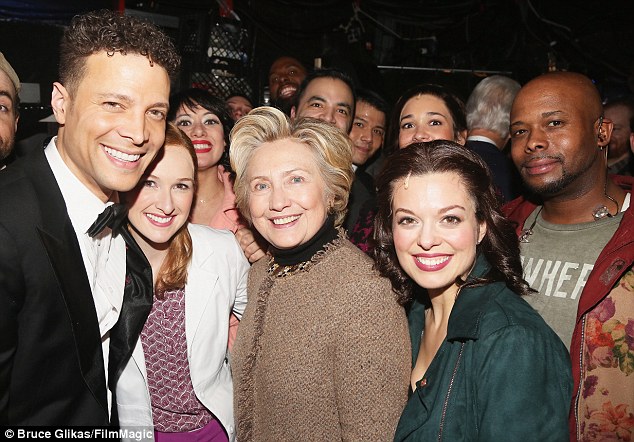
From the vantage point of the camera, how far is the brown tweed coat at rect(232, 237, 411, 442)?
1.82m

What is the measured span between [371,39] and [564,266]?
23.7ft

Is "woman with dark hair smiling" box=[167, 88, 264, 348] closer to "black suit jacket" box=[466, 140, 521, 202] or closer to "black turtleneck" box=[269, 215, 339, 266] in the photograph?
"black turtleneck" box=[269, 215, 339, 266]

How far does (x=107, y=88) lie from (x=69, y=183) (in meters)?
0.38

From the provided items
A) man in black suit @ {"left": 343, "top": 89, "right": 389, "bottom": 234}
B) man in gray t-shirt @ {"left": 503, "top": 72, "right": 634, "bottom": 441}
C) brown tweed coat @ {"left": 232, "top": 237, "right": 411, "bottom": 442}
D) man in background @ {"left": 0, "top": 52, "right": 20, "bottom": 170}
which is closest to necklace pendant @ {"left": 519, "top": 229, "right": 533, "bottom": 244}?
man in gray t-shirt @ {"left": 503, "top": 72, "right": 634, "bottom": 441}

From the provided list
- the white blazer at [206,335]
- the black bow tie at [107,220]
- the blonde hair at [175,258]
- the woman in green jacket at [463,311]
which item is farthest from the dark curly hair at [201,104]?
the woman in green jacket at [463,311]

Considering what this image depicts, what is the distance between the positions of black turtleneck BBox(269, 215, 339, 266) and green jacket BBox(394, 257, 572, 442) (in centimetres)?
65

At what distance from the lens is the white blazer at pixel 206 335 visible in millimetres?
2238

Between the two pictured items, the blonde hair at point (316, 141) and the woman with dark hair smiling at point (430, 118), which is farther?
the woman with dark hair smiling at point (430, 118)

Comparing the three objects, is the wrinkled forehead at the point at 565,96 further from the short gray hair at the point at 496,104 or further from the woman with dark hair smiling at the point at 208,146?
the woman with dark hair smiling at the point at 208,146

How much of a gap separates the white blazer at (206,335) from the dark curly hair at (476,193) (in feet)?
3.17

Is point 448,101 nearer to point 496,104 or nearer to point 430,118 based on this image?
point 430,118

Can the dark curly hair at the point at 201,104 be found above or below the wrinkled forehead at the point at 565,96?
below

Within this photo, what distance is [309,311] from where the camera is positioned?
201 centimetres

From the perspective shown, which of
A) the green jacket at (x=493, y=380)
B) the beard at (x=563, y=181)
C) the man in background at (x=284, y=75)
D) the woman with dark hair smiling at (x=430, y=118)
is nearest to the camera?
the green jacket at (x=493, y=380)
